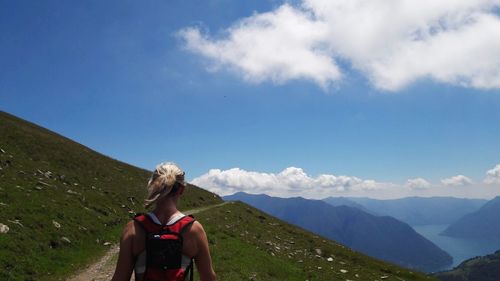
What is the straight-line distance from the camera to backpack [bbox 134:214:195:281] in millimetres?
5098

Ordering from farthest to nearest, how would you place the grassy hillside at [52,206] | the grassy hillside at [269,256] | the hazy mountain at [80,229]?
the grassy hillside at [269,256], the hazy mountain at [80,229], the grassy hillside at [52,206]

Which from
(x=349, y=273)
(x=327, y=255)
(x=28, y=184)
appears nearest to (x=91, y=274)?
(x=28, y=184)

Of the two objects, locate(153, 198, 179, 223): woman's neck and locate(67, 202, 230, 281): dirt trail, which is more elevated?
locate(153, 198, 179, 223): woman's neck

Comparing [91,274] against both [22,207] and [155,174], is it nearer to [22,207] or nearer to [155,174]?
[22,207]

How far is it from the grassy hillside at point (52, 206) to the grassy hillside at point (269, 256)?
7736mm

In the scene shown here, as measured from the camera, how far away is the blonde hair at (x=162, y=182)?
16.8ft

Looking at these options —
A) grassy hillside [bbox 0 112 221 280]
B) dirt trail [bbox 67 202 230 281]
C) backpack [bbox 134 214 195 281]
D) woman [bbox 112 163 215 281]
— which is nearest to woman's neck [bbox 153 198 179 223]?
woman [bbox 112 163 215 281]

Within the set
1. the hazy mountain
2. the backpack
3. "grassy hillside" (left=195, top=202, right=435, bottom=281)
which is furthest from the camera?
"grassy hillside" (left=195, top=202, right=435, bottom=281)

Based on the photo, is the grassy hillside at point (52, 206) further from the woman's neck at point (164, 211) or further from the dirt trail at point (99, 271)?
the woman's neck at point (164, 211)

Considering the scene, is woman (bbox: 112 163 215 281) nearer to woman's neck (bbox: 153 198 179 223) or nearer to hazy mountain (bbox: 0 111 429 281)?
woman's neck (bbox: 153 198 179 223)

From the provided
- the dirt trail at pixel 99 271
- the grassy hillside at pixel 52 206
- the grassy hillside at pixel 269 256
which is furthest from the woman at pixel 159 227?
the grassy hillside at pixel 269 256

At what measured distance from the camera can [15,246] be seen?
19.3 metres

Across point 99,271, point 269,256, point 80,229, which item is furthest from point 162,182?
point 269,256

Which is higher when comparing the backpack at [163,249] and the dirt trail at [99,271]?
the backpack at [163,249]
